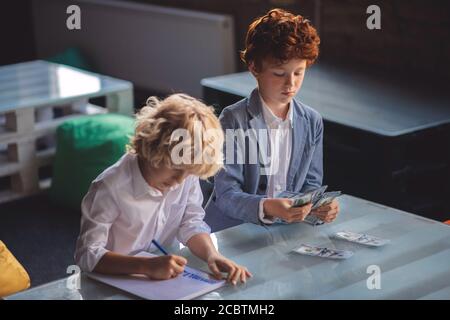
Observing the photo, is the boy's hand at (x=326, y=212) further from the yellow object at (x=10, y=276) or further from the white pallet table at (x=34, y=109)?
the white pallet table at (x=34, y=109)

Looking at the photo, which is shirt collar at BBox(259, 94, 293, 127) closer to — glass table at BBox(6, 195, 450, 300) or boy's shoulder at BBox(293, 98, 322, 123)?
boy's shoulder at BBox(293, 98, 322, 123)

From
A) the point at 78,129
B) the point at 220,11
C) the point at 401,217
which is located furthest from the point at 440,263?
the point at 220,11

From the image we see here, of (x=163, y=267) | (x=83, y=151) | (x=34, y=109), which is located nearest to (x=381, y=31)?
(x=83, y=151)

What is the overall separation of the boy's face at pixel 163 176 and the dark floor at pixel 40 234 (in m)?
1.38

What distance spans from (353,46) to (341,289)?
9.66ft

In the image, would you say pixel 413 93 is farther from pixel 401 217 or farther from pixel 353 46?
pixel 401 217

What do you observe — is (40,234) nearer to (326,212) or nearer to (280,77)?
(280,77)

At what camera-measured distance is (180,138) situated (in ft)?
5.98

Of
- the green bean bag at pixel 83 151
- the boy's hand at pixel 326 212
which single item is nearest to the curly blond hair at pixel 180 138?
the boy's hand at pixel 326 212

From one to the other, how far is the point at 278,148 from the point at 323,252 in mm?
542

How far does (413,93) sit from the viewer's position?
3.85 metres

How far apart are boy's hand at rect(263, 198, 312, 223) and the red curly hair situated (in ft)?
1.35

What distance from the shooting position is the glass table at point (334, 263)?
172 centimetres

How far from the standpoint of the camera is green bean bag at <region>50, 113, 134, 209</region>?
151 inches
